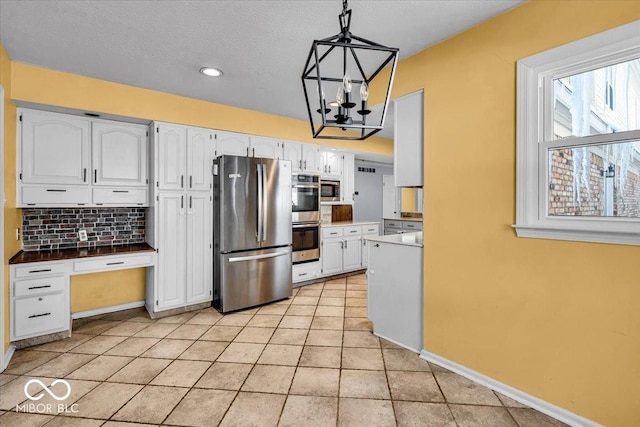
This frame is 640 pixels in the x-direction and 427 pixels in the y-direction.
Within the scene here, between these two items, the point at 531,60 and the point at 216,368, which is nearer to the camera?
the point at 531,60

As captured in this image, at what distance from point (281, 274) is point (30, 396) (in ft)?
7.99

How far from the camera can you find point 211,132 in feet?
12.3

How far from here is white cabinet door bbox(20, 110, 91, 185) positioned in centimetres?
286

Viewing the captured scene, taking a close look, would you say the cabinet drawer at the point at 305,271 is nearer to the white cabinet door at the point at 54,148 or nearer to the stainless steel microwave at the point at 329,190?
the stainless steel microwave at the point at 329,190

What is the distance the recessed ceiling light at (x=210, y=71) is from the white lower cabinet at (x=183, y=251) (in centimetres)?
137

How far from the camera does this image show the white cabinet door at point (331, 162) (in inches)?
197

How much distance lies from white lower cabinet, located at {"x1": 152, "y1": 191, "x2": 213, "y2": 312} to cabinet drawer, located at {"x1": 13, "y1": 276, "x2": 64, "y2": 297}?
0.83 m

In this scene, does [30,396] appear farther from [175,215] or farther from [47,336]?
[175,215]

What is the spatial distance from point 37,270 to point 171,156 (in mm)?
1617

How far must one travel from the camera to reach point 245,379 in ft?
7.29

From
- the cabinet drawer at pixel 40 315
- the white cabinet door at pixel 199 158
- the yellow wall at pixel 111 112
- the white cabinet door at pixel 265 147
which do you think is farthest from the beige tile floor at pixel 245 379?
the white cabinet door at pixel 265 147

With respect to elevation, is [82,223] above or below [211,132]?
below

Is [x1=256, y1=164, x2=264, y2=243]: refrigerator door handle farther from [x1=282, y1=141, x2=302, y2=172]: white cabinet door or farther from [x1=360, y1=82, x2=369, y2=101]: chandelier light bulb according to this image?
[x1=360, y1=82, x2=369, y2=101]: chandelier light bulb

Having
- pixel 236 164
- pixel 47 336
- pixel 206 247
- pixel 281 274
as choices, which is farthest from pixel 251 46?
pixel 47 336
